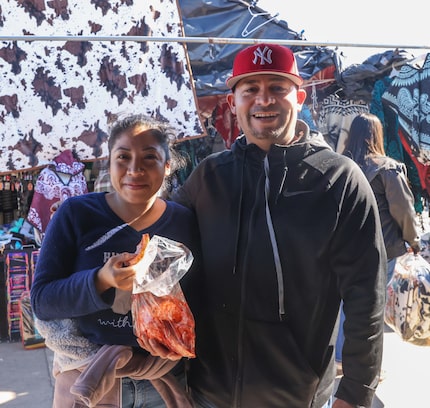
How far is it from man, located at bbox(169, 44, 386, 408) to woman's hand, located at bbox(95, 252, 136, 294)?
15.3 inches

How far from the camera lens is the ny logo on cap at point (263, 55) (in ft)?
5.48

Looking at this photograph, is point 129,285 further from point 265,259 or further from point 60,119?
point 60,119

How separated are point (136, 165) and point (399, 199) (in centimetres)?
255

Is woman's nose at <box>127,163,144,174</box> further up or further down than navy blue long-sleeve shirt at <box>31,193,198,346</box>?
further up

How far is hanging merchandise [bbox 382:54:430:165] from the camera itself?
4.84 metres

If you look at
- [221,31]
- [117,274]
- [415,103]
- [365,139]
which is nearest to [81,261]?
[117,274]

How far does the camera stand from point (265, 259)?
63.0 inches

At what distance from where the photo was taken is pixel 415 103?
4.93 m

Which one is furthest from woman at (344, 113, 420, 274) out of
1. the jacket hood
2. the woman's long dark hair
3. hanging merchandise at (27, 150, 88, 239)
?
hanging merchandise at (27, 150, 88, 239)

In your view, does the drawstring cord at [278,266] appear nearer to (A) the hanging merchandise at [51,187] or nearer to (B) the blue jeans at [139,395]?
(B) the blue jeans at [139,395]

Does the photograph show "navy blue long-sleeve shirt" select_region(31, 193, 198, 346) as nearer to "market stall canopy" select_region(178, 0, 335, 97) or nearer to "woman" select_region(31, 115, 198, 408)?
"woman" select_region(31, 115, 198, 408)

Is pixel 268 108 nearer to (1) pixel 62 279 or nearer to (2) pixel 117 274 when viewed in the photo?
(2) pixel 117 274

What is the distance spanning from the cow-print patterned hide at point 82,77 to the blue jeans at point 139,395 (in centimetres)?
377

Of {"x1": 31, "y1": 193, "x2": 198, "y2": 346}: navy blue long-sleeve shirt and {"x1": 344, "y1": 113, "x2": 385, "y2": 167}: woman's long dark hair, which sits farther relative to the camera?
{"x1": 344, "y1": 113, "x2": 385, "y2": 167}: woman's long dark hair
